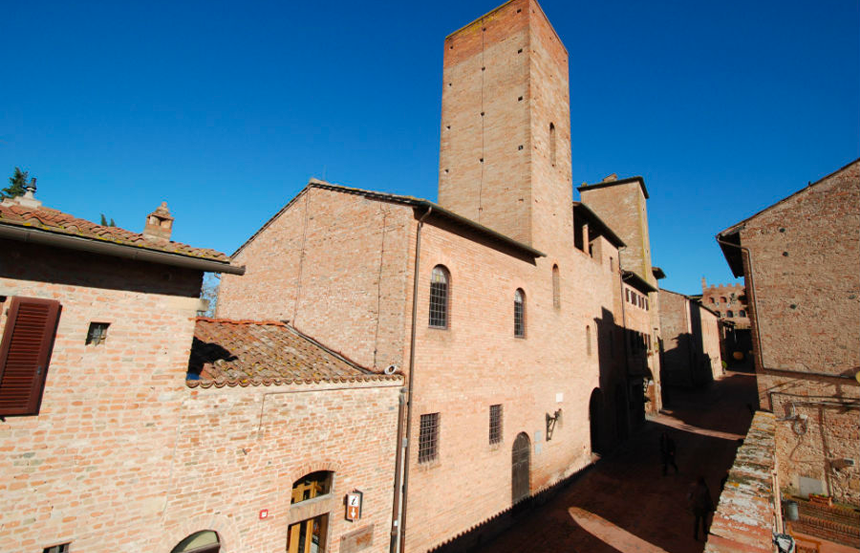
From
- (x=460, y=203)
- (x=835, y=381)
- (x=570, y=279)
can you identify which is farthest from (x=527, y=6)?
(x=835, y=381)

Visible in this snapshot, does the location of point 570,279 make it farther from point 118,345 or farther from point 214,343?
point 118,345

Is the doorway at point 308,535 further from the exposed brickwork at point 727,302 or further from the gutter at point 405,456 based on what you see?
the exposed brickwork at point 727,302

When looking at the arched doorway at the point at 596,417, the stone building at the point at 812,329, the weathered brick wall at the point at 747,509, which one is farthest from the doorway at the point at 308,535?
the arched doorway at the point at 596,417

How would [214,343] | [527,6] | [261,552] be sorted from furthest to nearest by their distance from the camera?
[527,6], [214,343], [261,552]

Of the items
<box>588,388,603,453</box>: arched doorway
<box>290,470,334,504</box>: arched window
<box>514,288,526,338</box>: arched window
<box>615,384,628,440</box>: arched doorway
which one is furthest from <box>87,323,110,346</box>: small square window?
<box>615,384,628,440</box>: arched doorway

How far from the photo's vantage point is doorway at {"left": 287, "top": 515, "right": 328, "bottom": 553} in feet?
25.4

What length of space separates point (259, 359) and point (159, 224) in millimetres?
3356

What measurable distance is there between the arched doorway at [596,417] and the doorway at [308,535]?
49.7 feet

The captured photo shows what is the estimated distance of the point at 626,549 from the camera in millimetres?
10766

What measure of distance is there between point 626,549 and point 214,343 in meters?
11.8

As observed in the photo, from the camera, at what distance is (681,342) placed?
3531 cm

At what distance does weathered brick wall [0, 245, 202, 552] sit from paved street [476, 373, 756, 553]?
9140 millimetres

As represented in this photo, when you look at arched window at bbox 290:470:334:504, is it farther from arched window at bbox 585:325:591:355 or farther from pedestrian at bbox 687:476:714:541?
arched window at bbox 585:325:591:355

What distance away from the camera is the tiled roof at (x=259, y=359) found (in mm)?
7355
